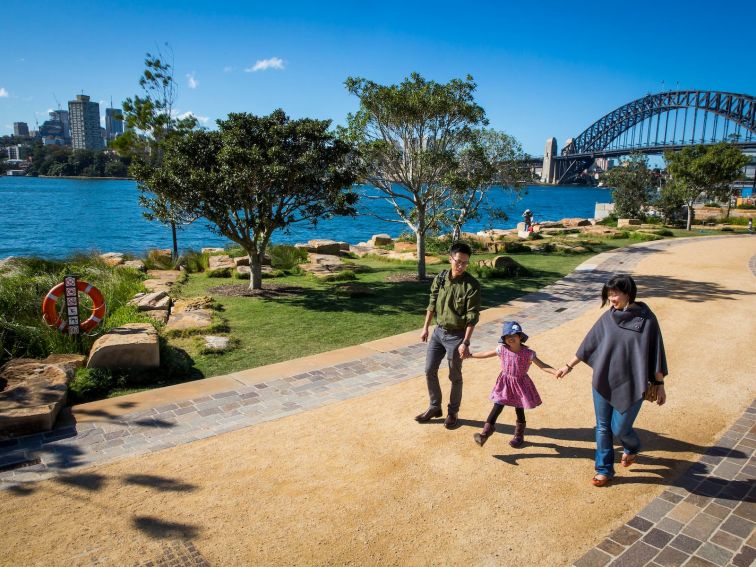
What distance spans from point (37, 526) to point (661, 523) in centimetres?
501

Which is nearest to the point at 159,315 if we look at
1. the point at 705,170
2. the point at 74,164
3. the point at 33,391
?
the point at 33,391

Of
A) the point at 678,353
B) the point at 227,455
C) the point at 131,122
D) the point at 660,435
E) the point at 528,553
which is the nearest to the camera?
the point at 528,553

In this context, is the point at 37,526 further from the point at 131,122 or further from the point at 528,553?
the point at 131,122

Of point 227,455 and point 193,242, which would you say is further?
point 193,242

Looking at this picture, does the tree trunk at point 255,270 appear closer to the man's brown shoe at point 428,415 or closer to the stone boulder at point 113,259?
the stone boulder at point 113,259

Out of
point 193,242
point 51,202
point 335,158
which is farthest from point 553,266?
point 51,202

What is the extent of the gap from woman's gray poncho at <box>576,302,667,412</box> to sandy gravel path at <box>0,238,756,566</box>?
36.7 inches

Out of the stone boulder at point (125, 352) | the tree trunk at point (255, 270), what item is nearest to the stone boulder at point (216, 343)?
the stone boulder at point (125, 352)

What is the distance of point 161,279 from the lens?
14.9 metres

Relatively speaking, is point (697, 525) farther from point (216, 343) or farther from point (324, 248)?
point (324, 248)

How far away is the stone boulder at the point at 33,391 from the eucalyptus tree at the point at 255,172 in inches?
229

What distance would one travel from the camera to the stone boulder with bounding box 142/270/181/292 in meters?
13.1

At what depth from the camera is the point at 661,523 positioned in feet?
13.7

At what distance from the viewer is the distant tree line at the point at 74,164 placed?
417 feet
